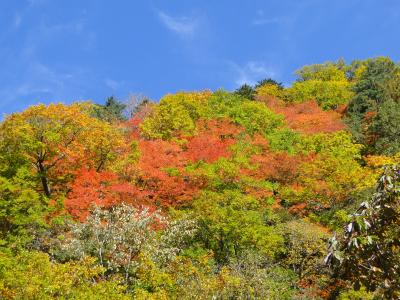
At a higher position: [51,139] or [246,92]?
[246,92]

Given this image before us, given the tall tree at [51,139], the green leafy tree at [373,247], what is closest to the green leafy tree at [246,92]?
the tall tree at [51,139]

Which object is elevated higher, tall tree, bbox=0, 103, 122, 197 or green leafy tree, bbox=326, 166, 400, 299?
tall tree, bbox=0, 103, 122, 197

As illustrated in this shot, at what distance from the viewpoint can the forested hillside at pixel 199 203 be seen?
16.0 m

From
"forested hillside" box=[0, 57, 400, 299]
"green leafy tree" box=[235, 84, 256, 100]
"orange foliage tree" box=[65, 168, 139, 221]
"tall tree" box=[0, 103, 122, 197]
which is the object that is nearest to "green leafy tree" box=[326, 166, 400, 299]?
"forested hillside" box=[0, 57, 400, 299]

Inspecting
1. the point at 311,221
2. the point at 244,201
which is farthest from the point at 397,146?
the point at 244,201

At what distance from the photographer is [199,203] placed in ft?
93.0

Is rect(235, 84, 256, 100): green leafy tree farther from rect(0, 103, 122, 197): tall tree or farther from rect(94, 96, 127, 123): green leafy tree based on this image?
rect(0, 103, 122, 197): tall tree

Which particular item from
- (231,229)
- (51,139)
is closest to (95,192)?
(51,139)

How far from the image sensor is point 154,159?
37.8 metres

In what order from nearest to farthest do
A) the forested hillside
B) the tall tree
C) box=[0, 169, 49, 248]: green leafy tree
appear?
the forested hillside → box=[0, 169, 49, 248]: green leafy tree → the tall tree

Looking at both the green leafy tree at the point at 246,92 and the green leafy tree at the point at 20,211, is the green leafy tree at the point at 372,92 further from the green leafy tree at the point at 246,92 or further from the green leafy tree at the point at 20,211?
the green leafy tree at the point at 20,211

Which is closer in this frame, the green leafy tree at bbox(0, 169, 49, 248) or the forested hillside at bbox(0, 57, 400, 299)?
the forested hillside at bbox(0, 57, 400, 299)

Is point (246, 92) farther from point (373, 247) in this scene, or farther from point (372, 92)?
point (373, 247)

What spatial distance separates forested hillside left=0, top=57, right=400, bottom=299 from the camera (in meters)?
16.0
